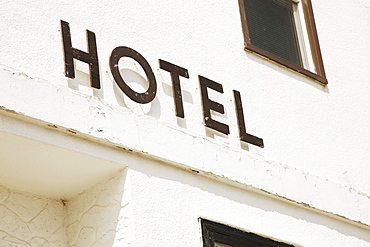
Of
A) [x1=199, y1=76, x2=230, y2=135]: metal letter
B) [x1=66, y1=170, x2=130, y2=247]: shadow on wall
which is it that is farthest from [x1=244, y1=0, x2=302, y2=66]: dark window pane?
[x1=66, y1=170, x2=130, y2=247]: shadow on wall

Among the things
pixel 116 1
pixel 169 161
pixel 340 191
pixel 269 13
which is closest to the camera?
pixel 169 161

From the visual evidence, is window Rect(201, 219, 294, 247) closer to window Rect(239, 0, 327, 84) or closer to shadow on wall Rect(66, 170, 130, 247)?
shadow on wall Rect(66, 170, 130, 247)

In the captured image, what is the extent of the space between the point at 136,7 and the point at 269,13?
161 cm

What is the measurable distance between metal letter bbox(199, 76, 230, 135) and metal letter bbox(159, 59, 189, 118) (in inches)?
6.4

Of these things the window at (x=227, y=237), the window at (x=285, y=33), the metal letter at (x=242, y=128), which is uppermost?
the window at (x=285, y=33)

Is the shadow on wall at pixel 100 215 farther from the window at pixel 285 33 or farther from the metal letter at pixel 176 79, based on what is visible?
the window at pixel 285 33

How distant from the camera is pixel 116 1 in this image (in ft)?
18.3

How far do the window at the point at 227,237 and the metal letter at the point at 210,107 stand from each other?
2.35 feet

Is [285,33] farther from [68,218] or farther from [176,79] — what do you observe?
[68,218]

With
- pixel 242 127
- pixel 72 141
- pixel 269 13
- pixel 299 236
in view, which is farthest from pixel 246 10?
pixel 72 141

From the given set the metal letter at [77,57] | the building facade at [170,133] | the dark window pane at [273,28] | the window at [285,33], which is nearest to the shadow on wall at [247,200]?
the building facade at [170,133]

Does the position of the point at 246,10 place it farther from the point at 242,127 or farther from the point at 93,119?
the point at 93,119

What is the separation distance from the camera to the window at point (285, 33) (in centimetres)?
663

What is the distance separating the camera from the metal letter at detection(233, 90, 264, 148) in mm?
5863
